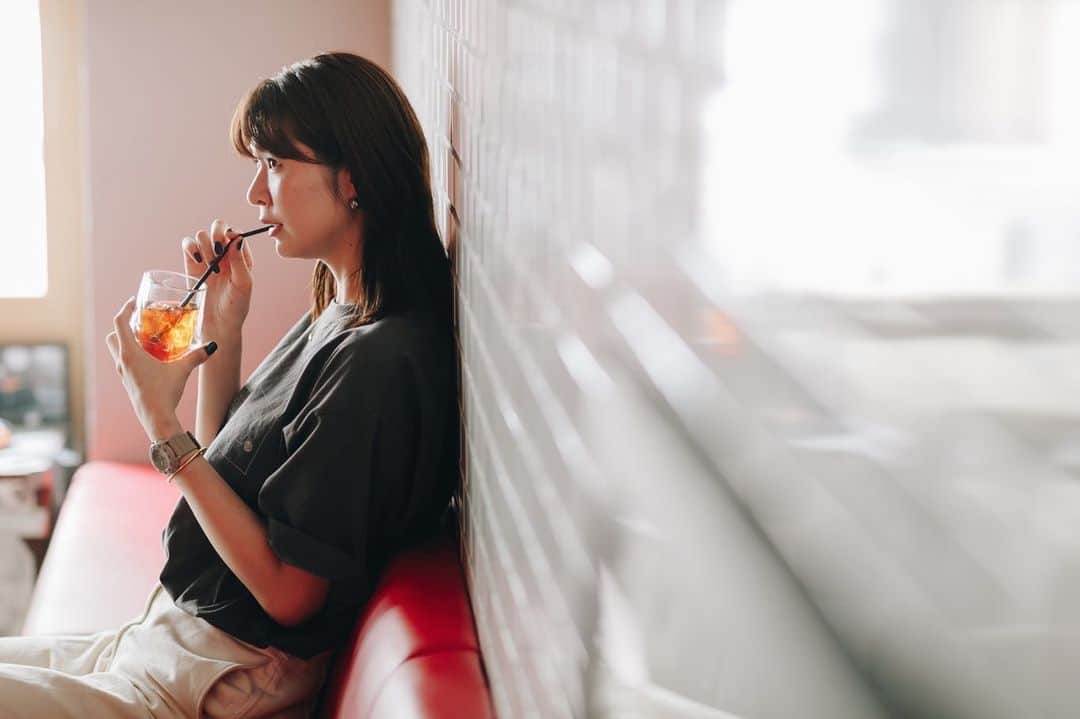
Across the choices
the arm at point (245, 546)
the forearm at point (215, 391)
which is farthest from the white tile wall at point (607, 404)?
the forearm at point (215, 391)

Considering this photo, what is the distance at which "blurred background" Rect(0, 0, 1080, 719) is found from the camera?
0.27m

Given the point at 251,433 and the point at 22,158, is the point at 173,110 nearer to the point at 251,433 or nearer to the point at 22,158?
the point at 22,158

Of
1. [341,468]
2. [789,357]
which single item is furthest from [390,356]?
[789,357]

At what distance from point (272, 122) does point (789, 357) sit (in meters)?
1.39

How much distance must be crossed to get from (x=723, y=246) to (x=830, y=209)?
0.11 meters

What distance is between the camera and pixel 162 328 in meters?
1.73

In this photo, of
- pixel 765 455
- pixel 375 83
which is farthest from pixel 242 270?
pixel 765 455

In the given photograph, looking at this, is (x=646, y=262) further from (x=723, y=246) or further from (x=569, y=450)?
(x=569, y=450)

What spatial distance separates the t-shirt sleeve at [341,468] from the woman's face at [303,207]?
252 mm

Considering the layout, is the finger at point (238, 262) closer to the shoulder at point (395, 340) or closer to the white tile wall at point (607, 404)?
the shoulder at point (395, 340)

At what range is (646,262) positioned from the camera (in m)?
0.61

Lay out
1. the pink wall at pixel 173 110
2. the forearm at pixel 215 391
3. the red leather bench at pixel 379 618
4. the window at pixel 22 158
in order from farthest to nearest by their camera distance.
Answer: the window at pixel 22 158, the pink wall at pixel 173 110, the forearm at pixel 215 391, the red leather bench at pixel 379 618

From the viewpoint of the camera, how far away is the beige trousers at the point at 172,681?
148cm

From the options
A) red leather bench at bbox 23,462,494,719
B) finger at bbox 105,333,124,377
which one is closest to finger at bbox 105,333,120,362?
finger at bbox 105,333,124,377
